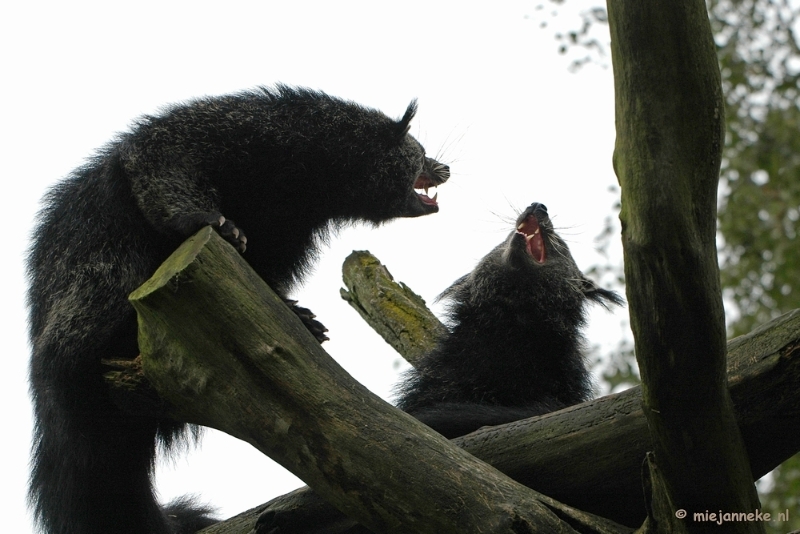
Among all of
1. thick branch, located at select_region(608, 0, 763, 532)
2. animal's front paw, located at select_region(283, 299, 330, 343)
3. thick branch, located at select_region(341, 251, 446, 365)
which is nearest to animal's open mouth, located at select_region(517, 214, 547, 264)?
thick branch, located at select_region(341, 251, 446, 365)

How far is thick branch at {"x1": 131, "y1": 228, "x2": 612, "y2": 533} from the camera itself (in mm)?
2484

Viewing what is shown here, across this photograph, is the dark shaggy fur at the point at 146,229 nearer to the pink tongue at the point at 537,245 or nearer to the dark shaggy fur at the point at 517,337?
the dark shaggy fur at the point at 517,337

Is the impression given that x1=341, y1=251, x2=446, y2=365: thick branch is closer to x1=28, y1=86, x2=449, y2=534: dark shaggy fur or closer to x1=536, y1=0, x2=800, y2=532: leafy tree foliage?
x1=28, y1=86, x2=449, y2=534: dark shaggy fur

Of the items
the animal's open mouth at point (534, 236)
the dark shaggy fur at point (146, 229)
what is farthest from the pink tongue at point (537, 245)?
the dark shaggy fur at point (146, 229)

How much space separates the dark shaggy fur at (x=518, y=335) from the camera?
13.1ft

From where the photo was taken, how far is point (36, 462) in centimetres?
353

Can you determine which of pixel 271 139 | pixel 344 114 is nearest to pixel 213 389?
pixel 271 139

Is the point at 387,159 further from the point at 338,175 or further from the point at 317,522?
the point at 317,522

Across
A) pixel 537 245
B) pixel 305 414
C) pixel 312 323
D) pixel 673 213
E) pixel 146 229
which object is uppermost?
pixel 537 245

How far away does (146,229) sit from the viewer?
3.42m

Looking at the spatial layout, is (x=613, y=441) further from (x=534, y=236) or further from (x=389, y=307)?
(x=389, y=307)

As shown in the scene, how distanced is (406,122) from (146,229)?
5.23ft

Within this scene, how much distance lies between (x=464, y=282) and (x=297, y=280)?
1.11 m

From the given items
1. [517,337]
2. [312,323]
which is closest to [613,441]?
[312,323]
